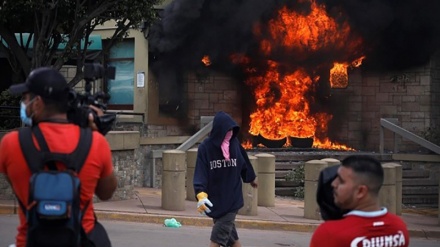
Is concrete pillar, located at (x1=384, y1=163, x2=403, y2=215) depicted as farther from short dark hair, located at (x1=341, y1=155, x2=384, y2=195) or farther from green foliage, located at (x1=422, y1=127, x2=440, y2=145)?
short dark hair, located at (x1=341, y1=155, x2=384, y2=195)

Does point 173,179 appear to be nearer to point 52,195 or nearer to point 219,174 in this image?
point 219,174

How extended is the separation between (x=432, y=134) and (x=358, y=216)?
60.4ft

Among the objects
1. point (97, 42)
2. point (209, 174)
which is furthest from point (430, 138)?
point (209, 174)

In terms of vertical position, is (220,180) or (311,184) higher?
(220,180)

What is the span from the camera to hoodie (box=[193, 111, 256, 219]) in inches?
310

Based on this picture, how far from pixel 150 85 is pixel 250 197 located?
9327mm

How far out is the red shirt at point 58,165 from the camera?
403 cm

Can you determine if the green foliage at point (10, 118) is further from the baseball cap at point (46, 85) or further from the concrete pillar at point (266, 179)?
the baseball cap at point (46, 85)

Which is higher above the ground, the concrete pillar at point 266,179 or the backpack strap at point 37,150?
the backpack strap at point 37,150

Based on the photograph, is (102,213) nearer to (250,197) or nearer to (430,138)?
(250,197)

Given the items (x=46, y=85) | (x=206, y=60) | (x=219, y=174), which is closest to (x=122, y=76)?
(x=206, y=60)

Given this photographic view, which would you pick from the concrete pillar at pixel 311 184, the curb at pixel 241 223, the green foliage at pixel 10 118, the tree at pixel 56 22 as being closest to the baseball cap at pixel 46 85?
the curb at pixel 241 223

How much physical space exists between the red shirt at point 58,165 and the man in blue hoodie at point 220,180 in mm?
3606

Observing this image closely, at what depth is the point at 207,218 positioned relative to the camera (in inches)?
510
